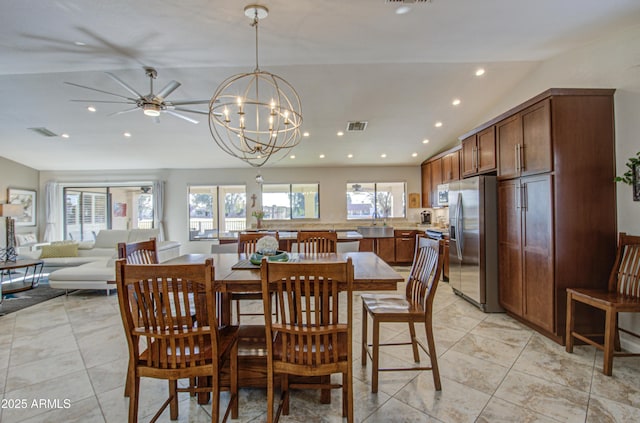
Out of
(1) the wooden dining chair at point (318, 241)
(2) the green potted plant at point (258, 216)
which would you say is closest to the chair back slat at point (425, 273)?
(1) the wooden dining chair at point (318, 241)

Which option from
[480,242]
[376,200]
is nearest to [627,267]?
[480,242]

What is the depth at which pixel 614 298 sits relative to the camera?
7.47 ft

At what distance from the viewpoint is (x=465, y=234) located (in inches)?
153

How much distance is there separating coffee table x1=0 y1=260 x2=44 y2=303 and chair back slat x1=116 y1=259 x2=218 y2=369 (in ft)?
13.9

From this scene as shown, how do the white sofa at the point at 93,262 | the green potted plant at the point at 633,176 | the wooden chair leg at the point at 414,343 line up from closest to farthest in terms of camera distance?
the wooden chair leg at the point at 414,343, the green potted plant at the point at 633,176, the white sofa at the point at 93,262

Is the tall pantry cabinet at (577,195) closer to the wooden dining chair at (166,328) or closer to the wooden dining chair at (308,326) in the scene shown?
the wooden dining chair at (308,326)

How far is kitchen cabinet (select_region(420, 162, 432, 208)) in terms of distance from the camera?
6.75 m

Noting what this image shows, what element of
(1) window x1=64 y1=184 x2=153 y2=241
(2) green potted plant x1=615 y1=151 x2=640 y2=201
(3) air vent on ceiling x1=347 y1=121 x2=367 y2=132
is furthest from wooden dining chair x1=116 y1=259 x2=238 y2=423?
(1) window x1=64 y1=184 x2=153 y2=241

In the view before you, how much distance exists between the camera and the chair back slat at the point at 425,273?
1.99 meters

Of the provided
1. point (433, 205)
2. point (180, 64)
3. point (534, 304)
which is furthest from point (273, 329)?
point (433, 205)

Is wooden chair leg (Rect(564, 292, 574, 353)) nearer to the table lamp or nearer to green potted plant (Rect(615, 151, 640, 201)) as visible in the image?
green potted plant (Rect(615, 151, 640, 201))

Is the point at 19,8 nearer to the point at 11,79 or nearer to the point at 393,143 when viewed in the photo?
the point at 11,79

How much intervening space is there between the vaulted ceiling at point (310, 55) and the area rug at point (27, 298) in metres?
2.97

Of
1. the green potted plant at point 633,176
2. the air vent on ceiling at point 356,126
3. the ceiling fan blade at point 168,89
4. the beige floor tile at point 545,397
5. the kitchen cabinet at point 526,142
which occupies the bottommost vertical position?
the beige floor tile at point 545,397
